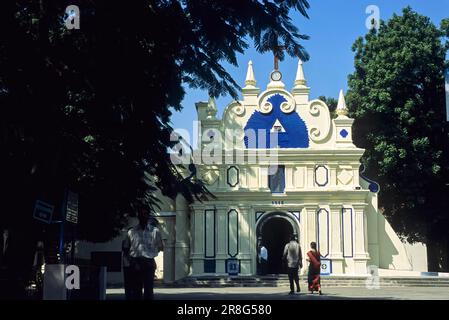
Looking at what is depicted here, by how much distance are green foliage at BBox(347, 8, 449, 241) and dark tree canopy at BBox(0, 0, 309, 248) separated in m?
25.6

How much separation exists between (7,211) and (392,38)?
27703mm

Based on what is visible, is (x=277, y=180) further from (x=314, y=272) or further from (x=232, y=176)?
(x=314, y=272)

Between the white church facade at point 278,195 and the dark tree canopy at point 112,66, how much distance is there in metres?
21.1

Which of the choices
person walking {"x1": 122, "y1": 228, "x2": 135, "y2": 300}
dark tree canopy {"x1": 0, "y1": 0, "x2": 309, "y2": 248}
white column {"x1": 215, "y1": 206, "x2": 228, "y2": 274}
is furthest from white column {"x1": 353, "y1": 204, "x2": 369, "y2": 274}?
dark tree canopy {"x1": 0, "y1": 0, "x2": 309, "y2": 248}

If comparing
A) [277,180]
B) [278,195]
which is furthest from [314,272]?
[277,180]

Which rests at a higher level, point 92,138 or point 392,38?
point 392,38

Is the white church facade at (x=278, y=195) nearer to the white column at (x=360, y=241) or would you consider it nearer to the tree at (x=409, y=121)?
the white column at (x=360, y=241)

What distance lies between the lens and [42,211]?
10.1m

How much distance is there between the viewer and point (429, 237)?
119 feet

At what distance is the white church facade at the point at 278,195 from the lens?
30.6 metres

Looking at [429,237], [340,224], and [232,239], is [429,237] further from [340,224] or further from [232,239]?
[232,239]
